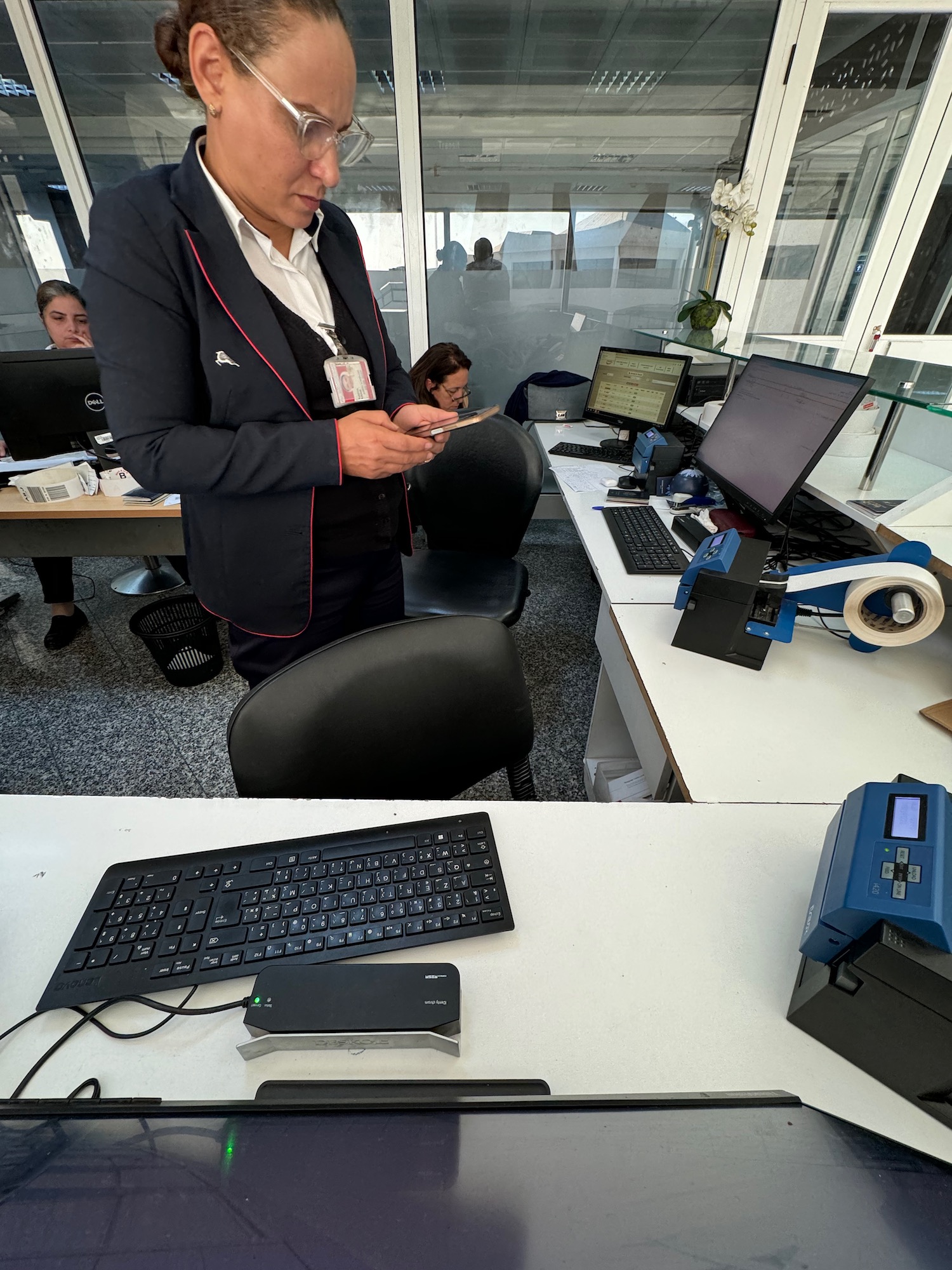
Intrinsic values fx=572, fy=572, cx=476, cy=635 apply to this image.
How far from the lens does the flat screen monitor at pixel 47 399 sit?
1905 mm

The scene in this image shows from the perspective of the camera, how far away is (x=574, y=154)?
293 cm

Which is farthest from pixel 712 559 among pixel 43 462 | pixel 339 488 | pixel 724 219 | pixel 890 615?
pixel 724 219

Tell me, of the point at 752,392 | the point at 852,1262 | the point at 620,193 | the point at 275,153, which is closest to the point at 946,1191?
the point at 852,1262

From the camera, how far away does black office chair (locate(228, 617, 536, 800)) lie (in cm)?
80

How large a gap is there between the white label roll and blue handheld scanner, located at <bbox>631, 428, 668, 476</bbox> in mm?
1126

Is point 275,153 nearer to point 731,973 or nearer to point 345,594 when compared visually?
point 345,594

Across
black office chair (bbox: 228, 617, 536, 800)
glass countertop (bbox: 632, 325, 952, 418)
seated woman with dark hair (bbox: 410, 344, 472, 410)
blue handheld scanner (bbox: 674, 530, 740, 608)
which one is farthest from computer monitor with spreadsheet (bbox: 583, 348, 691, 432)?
black office chair (bbox: 228, 617, 536, 800)

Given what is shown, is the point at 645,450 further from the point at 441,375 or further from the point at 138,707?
the point at 138,707

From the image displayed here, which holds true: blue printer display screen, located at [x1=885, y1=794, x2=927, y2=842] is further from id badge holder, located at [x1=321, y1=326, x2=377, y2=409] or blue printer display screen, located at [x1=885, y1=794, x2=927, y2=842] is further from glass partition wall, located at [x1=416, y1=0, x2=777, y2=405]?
glass partition wall, located at [x1=416, y1=0, x2=777, y2=405]

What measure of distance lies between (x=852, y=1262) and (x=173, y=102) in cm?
431

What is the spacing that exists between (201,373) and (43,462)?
5.32 ft

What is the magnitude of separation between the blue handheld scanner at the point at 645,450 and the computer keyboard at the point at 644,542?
28 centimetres

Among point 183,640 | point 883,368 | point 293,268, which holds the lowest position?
point 183,640

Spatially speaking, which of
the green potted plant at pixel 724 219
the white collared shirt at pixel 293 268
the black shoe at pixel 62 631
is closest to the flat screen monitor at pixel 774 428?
the white collared shirt at pixel 293 268
